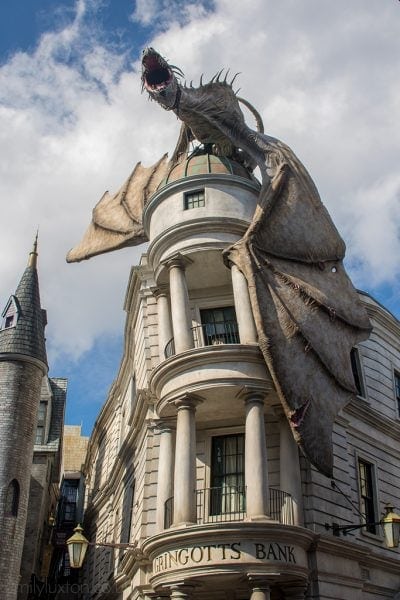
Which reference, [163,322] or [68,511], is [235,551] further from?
[68,511]

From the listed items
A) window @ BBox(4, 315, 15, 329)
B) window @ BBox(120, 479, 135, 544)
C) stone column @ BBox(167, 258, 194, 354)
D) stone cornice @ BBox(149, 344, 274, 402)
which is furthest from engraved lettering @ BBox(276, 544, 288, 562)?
window @ BBox(4, 315, 15, 329)

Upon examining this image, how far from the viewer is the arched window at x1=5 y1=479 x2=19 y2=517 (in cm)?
2503

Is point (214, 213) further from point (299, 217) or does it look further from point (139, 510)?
point (139, 510)

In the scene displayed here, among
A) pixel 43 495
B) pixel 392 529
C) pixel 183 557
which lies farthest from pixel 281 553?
pixel 43 495

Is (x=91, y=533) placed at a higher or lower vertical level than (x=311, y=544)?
higher

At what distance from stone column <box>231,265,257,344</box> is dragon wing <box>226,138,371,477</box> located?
0.61 metres

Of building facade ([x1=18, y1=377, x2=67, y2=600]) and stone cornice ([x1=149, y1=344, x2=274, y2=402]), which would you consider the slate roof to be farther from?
stone cornice ([x1=149, y1=344, x2=274, y2=402])

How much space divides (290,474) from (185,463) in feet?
8.48

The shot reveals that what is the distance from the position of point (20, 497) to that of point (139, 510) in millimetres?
9338

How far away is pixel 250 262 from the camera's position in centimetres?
1666

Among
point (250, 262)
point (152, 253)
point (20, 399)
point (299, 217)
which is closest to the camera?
point (250, 262)

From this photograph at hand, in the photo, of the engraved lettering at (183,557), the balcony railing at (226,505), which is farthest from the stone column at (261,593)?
the balcony railing at (226,505)

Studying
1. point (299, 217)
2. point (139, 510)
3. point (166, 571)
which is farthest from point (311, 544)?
point (299, 217)

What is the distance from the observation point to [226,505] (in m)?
16.3
